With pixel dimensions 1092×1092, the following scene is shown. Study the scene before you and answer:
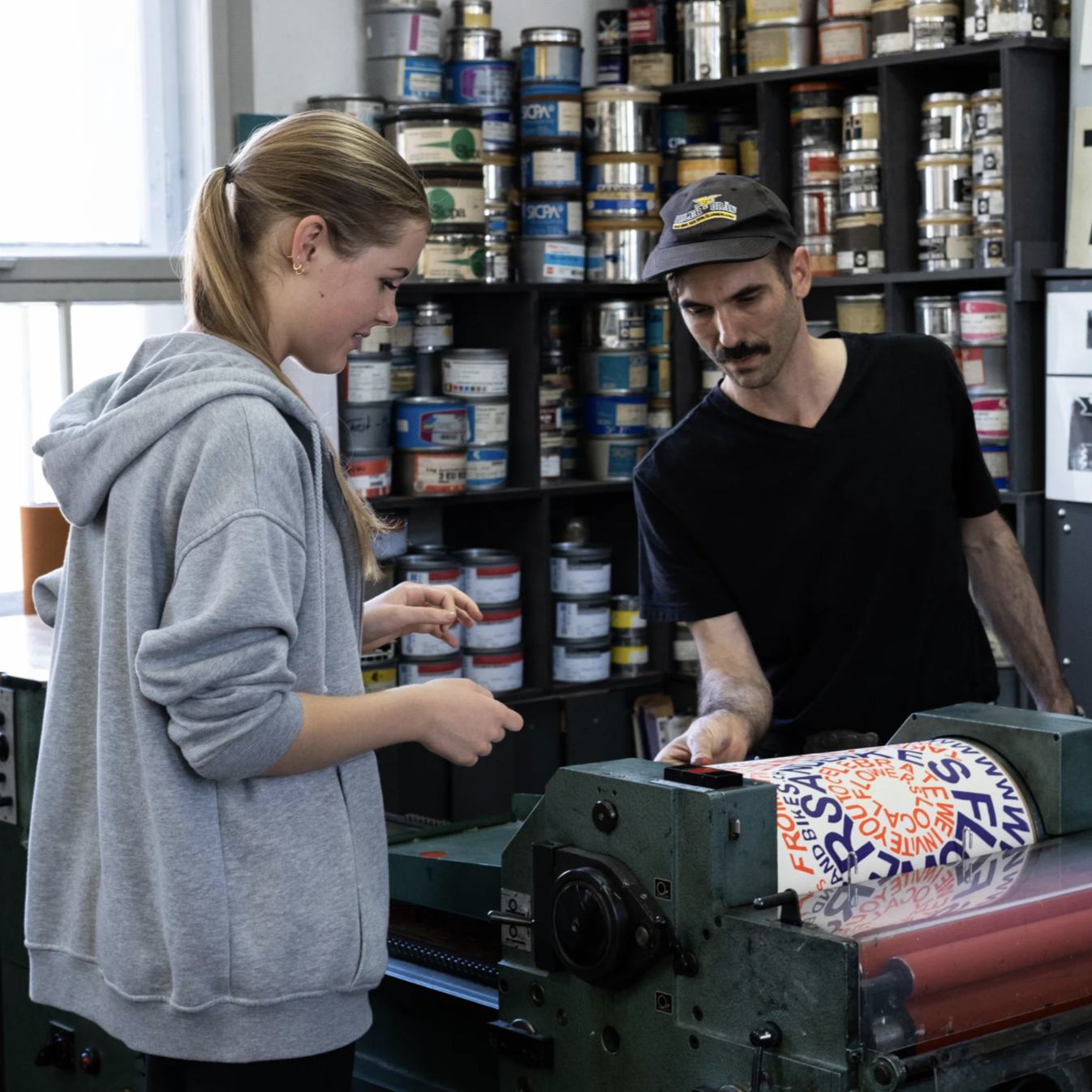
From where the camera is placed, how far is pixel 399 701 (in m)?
1.19

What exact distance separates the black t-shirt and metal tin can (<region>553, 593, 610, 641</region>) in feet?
5.02

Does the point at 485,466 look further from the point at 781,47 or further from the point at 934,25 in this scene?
the point at 934,25

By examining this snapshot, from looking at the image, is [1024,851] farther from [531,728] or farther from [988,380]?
[531,728]

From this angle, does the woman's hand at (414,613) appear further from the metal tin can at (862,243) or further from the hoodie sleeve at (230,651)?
the metal tin can at (862,243)

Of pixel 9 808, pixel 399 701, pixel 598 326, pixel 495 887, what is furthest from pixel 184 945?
pixel 598 326

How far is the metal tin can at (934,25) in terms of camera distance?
311 centimetres

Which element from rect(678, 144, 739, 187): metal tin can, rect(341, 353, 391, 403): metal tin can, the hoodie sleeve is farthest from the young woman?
rect(678, 144, 739, 187): metal tin can

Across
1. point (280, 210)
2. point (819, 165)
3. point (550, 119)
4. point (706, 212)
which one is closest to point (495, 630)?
point (550, 119)

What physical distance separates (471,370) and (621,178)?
0.58m

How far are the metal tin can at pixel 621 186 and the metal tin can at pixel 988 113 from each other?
2.51ft

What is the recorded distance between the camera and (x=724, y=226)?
1.84 meters

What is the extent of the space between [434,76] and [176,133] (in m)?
0.56

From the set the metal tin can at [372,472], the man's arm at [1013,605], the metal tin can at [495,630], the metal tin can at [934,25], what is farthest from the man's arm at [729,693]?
the metal tin can at [934,25]

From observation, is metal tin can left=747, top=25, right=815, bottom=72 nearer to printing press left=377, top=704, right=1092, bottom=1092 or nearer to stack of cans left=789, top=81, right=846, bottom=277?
stack of cans left=789, top=81, right=846, bottom=277
